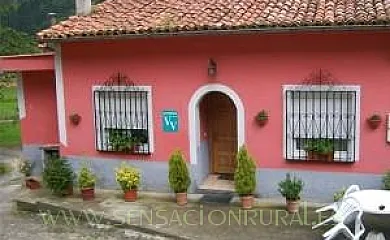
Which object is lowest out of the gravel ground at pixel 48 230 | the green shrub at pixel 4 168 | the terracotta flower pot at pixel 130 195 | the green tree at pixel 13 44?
the gravel ground at pixel 48 230

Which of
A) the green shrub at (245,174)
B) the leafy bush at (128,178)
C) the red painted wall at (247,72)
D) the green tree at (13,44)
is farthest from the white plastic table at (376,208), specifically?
the green tree at (13,44)

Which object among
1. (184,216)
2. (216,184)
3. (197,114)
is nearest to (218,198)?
(216,184)

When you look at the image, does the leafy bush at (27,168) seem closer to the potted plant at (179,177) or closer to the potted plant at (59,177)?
the potted plant at (59,177)

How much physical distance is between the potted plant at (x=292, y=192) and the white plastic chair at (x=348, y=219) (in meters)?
1.67

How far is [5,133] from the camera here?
23.7 metres

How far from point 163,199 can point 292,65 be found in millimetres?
3962

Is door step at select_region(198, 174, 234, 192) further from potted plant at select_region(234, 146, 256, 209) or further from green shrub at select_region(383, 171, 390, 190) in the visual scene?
green shrub at select_region(383, 171, 390, 190)

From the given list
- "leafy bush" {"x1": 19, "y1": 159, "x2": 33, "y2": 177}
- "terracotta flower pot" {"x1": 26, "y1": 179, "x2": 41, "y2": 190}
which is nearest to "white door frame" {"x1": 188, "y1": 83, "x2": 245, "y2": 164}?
"terracotta flower pot" {"x1": 26, "y1": 179, "x2": 41, "y2": 190}

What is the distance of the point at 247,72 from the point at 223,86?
1.93 ft

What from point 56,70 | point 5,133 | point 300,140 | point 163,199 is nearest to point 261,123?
point 300,140

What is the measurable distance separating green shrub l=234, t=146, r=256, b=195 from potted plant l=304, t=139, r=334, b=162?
3.82 ft

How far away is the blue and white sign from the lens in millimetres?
11641

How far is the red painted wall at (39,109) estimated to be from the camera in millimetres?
13281

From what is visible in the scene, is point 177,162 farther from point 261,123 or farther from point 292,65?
point 292,65
